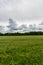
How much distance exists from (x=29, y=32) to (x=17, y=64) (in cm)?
12676

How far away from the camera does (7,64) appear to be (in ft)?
45.3

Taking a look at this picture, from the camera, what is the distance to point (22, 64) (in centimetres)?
1388

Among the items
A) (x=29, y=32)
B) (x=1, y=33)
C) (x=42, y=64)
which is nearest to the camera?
(x=42, y=64)

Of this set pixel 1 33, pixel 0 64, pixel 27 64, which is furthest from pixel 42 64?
pixel 1 33

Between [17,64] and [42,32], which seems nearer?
[17,64]

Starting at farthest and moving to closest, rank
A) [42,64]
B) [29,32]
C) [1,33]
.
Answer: [29,32]
[1,33]
[42,64]

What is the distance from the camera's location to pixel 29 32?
14050 centimetres

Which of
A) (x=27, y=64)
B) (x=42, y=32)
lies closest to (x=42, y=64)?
(x=27, y=64)

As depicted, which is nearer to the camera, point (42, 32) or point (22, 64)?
point (22, 64)

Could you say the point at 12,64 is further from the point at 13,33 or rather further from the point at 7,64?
the point at 13,33

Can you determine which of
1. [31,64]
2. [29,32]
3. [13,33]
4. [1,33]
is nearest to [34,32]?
[29,32]

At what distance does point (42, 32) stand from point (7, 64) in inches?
5061

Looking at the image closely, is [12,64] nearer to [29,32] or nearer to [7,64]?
[7,64]

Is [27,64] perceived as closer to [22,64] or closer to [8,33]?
[22,64]
